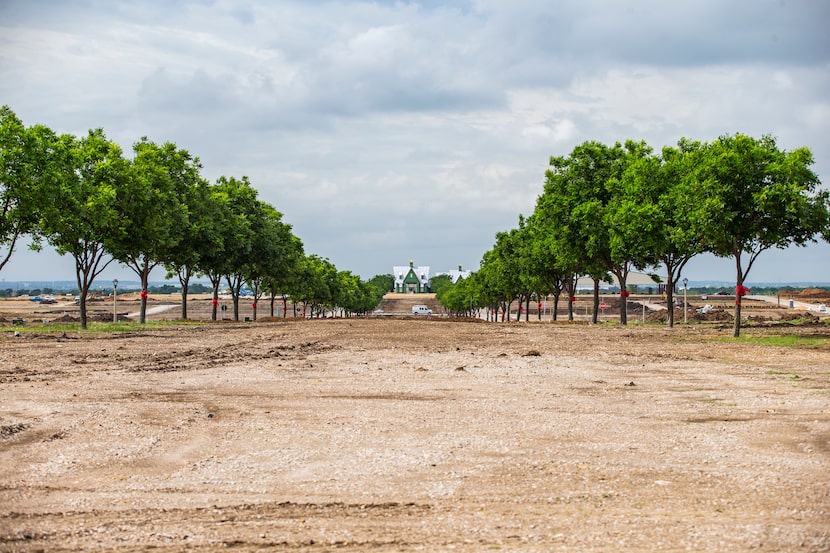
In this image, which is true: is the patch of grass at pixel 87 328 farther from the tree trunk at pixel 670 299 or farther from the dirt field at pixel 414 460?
the tree trunk at pixel 670 299

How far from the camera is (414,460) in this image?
30.7 ft

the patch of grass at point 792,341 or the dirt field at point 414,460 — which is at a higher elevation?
the patch of grass at point 792,341

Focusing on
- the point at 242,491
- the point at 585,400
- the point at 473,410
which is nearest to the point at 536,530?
the point at 242,491

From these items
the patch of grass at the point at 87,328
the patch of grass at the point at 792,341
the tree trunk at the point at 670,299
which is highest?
the tree trunk at the point at 670,299

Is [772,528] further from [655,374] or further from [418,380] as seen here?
[655,374]

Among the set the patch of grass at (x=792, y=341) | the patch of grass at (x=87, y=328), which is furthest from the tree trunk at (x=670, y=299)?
the patch of grass at (x=87, y=328)

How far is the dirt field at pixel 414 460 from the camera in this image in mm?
6703

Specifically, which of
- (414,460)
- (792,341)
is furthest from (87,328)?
(414,460)

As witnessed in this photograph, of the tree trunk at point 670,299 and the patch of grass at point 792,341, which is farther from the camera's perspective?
the tree trunk at point 670,299

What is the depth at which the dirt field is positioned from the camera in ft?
22.0

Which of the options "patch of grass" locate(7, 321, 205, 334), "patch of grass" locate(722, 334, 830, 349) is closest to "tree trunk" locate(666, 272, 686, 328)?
"patch of grass" locate(722, 334, 830, 349)

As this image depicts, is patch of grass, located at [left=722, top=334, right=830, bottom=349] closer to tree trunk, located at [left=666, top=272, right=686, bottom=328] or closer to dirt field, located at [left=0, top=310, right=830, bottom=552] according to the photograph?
dirt field, located at [left=0, top=310, right=830, bottom=552]

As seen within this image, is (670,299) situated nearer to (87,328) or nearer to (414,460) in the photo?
(87,328)

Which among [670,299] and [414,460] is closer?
[414,460]
